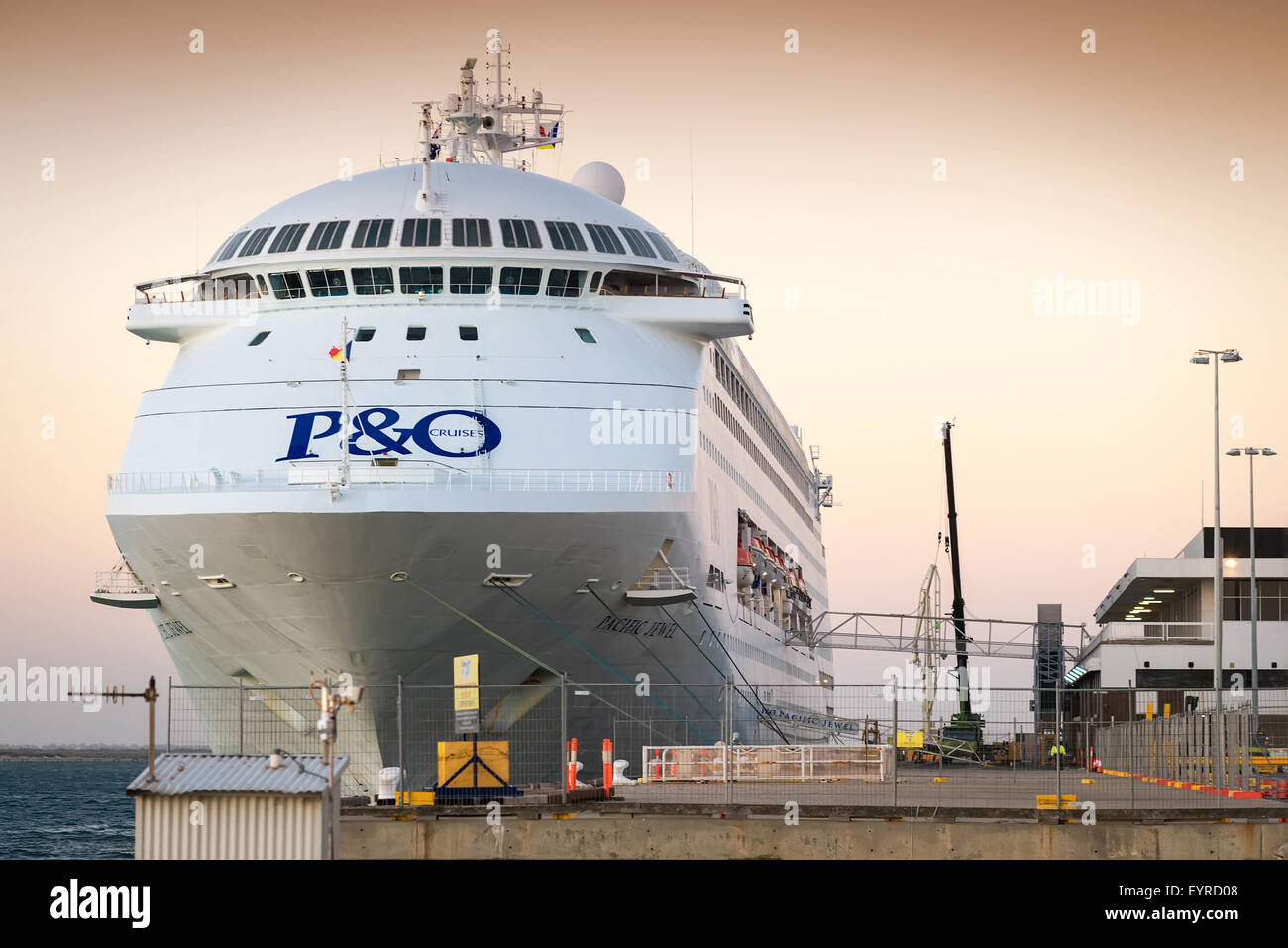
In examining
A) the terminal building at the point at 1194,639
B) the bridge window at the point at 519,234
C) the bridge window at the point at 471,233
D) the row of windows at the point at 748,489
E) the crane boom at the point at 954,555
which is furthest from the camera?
the crane boom at the point at 954,555

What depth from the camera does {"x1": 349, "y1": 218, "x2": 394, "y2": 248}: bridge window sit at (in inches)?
1374

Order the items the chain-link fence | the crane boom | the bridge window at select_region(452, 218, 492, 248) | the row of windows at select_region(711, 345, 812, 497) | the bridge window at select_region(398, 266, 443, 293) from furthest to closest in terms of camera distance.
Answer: the crane boom, the row of windows at select_region(711, 345, 812, 497), the bridge window at select_region(452, 218, 492, 248), the bridge window at select_region(398, 266, 443, 293), the chain-link fence

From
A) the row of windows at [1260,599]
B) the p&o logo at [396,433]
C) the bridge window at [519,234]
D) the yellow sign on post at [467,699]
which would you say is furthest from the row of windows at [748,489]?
the row of windows at [1260,599]

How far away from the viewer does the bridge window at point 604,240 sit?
3616cm

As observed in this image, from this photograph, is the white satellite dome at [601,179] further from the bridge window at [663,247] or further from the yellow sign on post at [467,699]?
the yellow sign on post at [467,699]

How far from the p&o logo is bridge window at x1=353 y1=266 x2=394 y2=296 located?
3.96 meters

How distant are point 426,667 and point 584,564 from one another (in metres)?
3.30

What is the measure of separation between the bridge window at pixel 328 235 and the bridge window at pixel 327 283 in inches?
20.4

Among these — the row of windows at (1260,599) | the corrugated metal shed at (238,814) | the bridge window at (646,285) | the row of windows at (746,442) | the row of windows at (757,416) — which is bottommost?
the corrugated metal shed at (238,814)

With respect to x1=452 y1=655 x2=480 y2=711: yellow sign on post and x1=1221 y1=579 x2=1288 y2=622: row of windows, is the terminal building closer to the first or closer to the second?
x1=1221 y1=579 x2=1288 y2=622: row of windows

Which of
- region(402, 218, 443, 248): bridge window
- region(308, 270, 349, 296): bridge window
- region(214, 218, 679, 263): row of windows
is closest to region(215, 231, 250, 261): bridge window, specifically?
region(214, 218, 679, 263): row of windows
